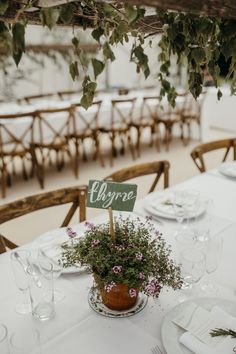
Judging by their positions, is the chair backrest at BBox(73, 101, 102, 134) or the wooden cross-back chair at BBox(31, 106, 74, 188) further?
the chair backrest at BBox(73, 101, 102, 134)

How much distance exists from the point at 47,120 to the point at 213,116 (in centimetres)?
332

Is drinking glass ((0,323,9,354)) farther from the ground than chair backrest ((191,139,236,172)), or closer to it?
closer to it

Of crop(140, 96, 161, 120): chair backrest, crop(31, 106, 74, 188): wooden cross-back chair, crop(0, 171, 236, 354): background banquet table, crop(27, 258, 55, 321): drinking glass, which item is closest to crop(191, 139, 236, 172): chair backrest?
crop(0, 171, 236, 354): background banquet table

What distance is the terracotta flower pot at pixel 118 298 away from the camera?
999 millimetres

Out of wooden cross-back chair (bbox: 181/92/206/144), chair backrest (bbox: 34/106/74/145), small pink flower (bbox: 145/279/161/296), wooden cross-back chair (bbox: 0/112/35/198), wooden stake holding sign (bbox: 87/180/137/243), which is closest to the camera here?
small pink flower (bbox: 145/279/161/296)

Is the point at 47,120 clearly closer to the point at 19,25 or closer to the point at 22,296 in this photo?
the point at 22,296

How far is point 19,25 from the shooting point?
2.23 feet

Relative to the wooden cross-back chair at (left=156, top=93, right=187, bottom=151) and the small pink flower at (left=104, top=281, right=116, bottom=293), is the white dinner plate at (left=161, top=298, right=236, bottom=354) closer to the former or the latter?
the small pink flower at (left=104, top=281, right=116, bottom=293)

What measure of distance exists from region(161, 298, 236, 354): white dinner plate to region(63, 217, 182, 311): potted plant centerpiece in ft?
0.25

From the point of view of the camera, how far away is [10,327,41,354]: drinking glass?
0.88 m

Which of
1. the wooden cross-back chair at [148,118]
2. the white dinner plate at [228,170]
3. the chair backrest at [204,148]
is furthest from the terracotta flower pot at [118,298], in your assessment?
the wooden cross-back chair at [148,118]

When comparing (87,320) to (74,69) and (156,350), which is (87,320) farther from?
(74,69)

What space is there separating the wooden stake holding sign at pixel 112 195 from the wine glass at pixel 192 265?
21 cm

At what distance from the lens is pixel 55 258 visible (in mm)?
1282
